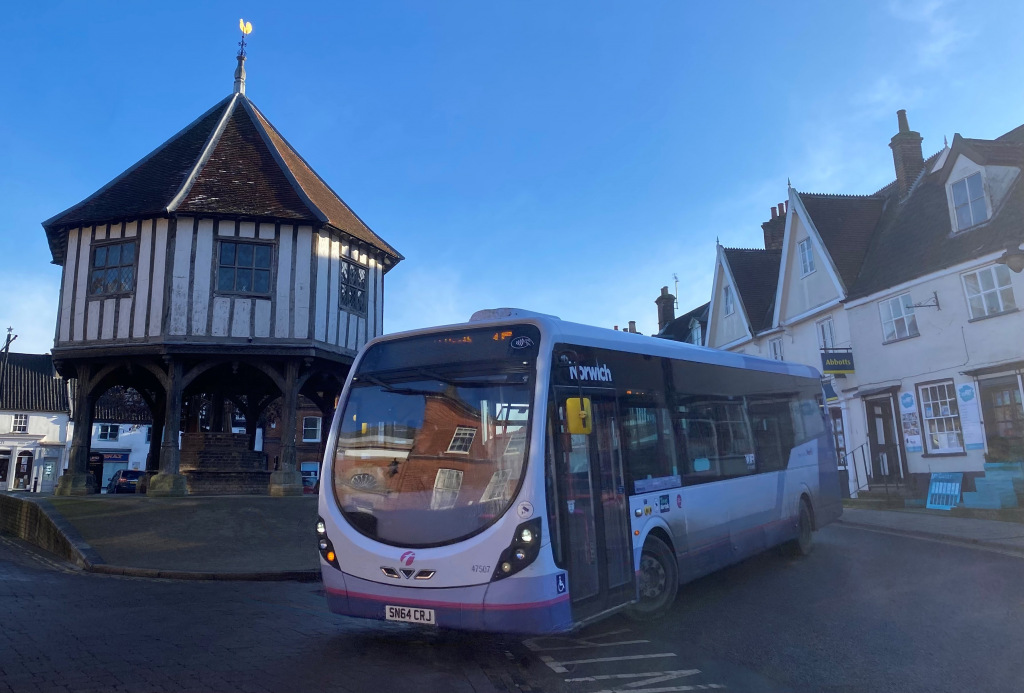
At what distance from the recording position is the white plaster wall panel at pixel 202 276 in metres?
16.5

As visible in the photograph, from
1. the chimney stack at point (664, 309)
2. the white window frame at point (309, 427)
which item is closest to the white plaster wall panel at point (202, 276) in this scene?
the white window frame at point (309, 427)

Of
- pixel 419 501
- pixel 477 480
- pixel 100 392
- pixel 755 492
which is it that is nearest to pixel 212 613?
pixel 419 501

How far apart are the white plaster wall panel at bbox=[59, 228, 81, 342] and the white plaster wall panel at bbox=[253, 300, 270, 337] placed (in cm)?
465

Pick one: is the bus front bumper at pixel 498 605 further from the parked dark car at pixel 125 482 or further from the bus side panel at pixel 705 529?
the parked dark car at pixel 125 482

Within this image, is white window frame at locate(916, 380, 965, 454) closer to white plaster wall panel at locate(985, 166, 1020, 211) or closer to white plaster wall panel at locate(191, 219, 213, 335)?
white plaster wall panel at locate(985, 166, 1020, 211)

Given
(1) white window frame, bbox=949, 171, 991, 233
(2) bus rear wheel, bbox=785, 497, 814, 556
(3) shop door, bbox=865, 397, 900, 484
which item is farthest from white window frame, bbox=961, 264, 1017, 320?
(2) bus rear wheel, bbox=785, 497, 814, 556

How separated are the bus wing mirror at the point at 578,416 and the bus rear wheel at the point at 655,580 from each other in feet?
5.91

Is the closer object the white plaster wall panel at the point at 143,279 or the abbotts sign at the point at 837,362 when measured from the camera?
the white plaster wall panel at the point at 143,279

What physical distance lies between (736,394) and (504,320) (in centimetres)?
418

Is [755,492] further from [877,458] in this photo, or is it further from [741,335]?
[741,335]

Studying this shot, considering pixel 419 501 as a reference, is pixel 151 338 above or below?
above

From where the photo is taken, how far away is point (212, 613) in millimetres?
7246

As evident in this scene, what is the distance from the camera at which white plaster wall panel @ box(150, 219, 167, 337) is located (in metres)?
16.4

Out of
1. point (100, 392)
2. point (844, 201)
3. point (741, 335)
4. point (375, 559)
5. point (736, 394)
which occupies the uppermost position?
point (844, 201)
